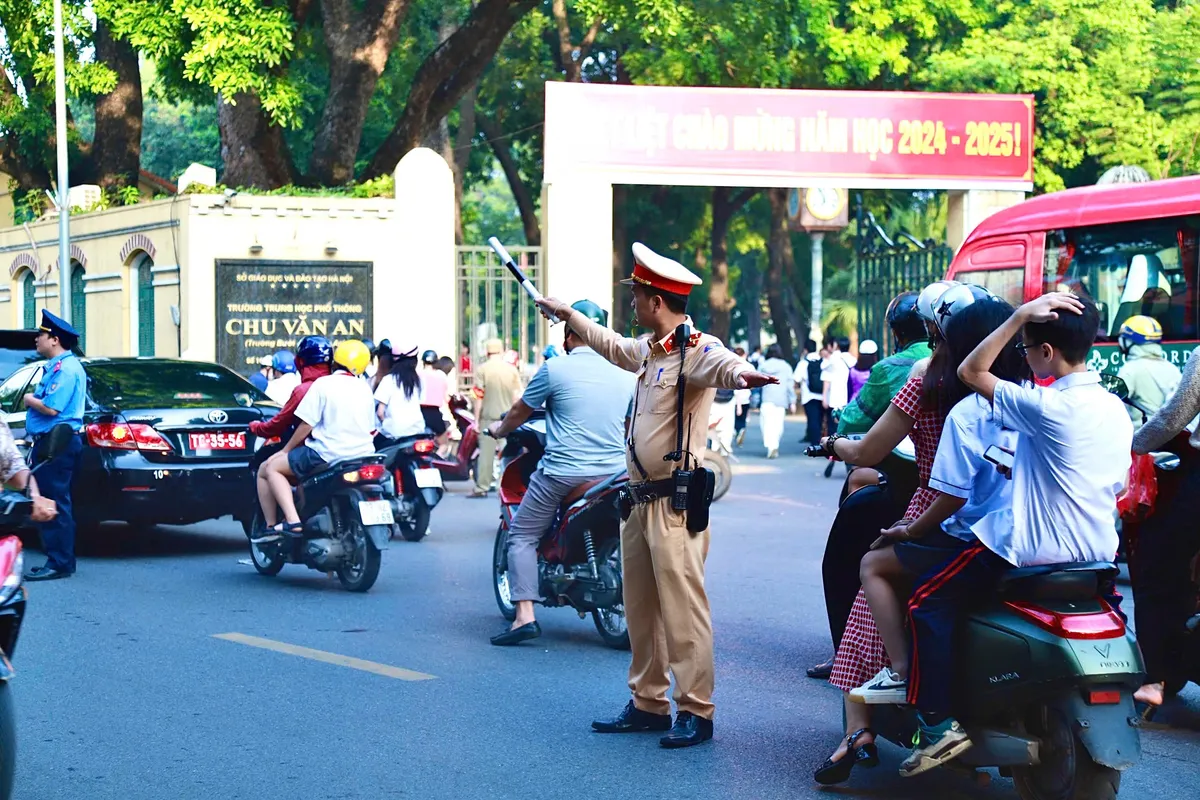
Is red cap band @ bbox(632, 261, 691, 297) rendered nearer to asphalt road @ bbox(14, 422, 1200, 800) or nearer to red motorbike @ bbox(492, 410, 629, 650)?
asphalt road @ bbox(14, 422, 1200, 800)

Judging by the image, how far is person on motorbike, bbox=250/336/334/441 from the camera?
959 cm

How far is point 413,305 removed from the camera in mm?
20797

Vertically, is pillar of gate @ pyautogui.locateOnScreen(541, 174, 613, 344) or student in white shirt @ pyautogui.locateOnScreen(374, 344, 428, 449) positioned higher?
pillar of gate @ pyautogui.locateOnScreen(541, 174, 613, 344)

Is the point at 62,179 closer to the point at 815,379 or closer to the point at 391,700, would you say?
the point at 815,379

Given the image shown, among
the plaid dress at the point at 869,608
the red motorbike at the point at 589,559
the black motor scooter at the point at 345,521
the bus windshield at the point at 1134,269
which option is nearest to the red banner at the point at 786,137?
the bus windshield at the point at 1134,269

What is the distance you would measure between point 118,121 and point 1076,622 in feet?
74.3

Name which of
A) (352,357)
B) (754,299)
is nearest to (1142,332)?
(352,357)

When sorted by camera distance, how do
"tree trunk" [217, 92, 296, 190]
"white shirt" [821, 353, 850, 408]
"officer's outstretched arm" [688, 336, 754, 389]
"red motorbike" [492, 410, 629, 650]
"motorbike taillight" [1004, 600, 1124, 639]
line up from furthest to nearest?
"tree trunk" [217, 92, 296, 190], "white shirt" [821, 353, 850, 408], "red motorbike" [492, 410, 629, 650], "officer's outstretched arm" [688, 336, 754, 389], "motorbike taillight" [1004, 600, 1124, 639]

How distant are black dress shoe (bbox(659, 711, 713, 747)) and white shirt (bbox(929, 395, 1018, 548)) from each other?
4.84 ft

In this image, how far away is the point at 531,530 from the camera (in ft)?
25.7

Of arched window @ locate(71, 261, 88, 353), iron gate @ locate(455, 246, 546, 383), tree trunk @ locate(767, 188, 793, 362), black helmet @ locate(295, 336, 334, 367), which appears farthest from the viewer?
tree trunk @ locate(767, 188, 793, 362)

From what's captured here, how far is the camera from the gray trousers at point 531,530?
306 inches

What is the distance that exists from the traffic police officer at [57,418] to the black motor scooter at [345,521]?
1413mm

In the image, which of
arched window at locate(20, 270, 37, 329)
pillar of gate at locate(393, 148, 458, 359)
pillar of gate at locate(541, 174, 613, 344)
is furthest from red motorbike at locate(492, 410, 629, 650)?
arched window at locate(20, 270, 37, 329)
